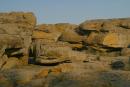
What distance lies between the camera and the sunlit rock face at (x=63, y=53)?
51.3 feet

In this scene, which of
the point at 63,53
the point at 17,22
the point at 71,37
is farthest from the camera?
the point at 71,37

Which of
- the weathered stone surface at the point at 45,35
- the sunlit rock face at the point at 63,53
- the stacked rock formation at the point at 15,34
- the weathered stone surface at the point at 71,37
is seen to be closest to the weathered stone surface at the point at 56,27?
the sunlit rock face at the point at 63,53

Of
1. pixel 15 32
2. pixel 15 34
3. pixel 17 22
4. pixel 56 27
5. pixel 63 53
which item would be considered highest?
pixel 17 22

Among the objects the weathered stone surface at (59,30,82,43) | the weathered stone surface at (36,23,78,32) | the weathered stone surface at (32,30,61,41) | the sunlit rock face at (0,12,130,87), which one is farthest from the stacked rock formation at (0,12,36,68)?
the weathered stone surface at (36,23,78,32)

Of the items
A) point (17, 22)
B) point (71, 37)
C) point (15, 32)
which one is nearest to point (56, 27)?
point (71, 37)

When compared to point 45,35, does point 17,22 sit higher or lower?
higher

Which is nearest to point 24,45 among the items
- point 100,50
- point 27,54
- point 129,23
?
point 27,54

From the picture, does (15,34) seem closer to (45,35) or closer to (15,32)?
(15,32)

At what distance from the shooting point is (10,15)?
28.6 metres

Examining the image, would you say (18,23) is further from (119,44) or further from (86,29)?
(119,44)

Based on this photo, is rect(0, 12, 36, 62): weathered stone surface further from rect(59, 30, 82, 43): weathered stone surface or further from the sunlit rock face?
rect(59, 30, 82, 43): weathered stone surface

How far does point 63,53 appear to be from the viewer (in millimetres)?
27719

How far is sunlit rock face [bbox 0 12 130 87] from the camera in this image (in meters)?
15.6

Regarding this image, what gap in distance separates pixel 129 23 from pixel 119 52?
3.86m
